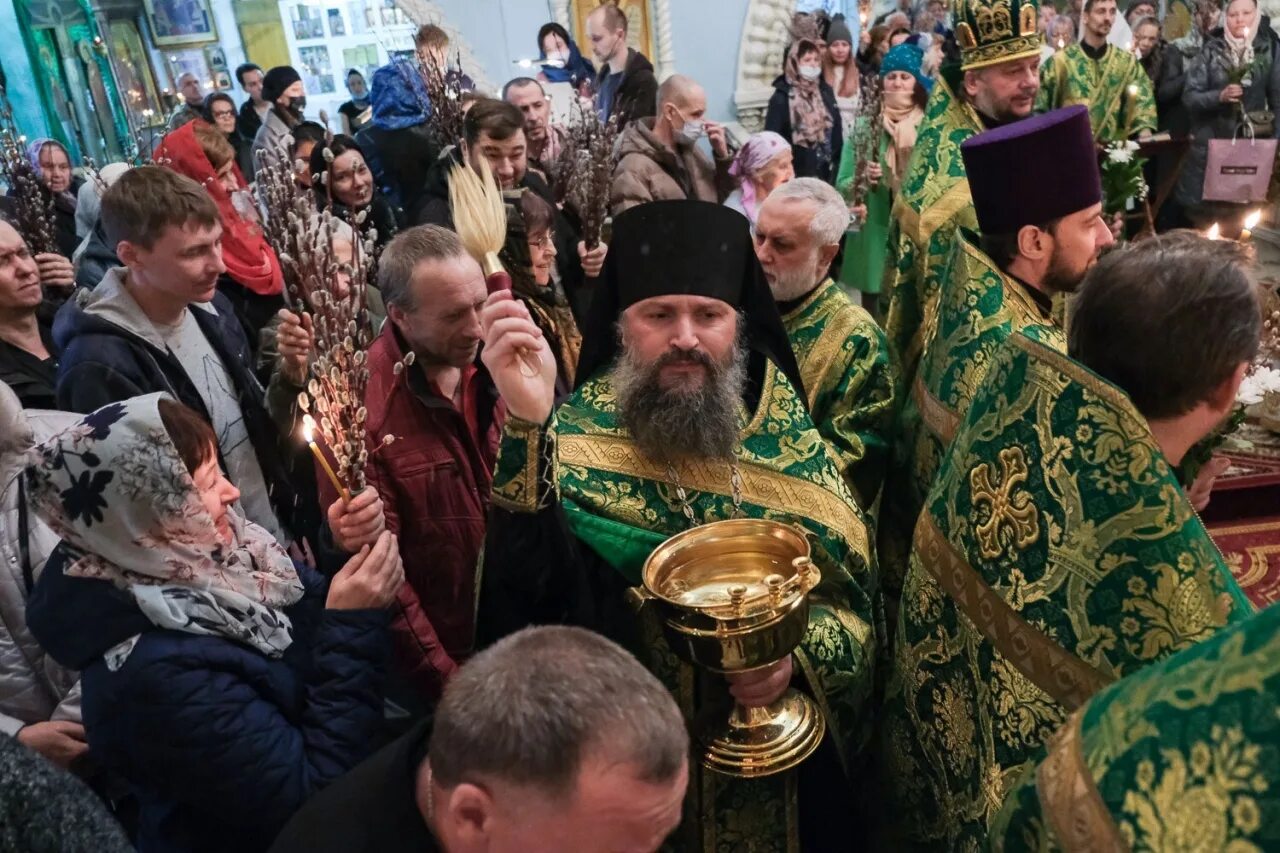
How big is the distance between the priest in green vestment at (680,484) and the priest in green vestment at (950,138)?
1267 mm

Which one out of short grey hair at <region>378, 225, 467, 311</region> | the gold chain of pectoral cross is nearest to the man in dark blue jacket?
short grey hair at <region>378, 225, 467, 311</region>

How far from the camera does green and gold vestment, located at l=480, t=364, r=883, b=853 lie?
213 cm

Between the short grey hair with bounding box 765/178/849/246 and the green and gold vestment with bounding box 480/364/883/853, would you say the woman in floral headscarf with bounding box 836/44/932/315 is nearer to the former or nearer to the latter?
the short grey hair with bounding box 765/178/849/246

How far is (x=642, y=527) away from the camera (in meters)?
2.29

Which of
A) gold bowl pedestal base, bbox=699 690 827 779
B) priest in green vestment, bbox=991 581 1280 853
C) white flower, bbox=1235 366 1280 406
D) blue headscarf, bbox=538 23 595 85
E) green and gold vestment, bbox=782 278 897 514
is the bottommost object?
white flower, bbox=1235 366 1280 406

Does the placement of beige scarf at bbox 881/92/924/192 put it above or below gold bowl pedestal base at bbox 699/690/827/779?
above

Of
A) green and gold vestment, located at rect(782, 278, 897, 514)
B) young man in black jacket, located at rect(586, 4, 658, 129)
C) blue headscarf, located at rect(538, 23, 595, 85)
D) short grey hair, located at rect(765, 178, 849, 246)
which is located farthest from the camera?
blue headscarf, located at rect(538, 23, 595, 85)

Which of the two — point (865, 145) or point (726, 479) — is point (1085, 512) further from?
point (865, 145)

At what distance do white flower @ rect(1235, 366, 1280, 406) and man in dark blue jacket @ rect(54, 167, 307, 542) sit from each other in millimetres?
3581

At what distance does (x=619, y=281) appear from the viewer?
8.32 feet

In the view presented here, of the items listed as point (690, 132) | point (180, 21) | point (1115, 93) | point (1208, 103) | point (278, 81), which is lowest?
point (1208, 103)

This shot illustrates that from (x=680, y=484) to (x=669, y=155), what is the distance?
148 inches

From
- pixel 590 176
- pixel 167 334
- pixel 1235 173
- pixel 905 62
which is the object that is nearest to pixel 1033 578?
pixel 167 334

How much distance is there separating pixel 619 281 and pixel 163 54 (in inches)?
454
